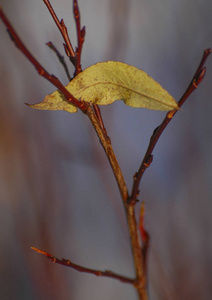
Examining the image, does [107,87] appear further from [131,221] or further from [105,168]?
[105,168]

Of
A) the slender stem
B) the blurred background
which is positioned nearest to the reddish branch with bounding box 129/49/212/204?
the slender stem

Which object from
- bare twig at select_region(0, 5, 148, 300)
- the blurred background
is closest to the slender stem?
bare twig at select_region(0, 5, 148, 300)

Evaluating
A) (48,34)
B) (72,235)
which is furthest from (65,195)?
(48,34)

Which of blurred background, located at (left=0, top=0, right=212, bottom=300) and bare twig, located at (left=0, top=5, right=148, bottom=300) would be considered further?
blurred background, located at (left=0, top=0, right=212, bottom=300)

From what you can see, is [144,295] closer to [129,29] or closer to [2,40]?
[129,29]

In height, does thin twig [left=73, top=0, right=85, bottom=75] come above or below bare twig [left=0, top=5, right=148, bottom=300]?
above

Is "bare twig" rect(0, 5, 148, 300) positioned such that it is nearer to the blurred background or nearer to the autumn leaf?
the autumn leaf
